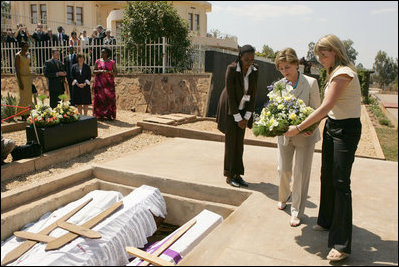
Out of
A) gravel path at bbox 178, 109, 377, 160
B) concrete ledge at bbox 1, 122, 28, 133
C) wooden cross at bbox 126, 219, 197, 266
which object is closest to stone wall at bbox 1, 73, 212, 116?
gravel path at bbox 178, 109, 377, 160

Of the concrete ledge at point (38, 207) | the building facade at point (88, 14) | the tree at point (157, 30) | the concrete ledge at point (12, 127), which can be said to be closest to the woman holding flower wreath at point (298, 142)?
the concrete ledge at point (38, 207)

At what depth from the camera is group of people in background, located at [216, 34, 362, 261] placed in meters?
2.99

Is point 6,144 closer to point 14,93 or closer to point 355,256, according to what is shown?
point 355,256

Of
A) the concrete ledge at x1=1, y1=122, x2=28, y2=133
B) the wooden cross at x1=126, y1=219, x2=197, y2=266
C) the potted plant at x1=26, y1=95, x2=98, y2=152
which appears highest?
the potted plant at x1=26, y1=95, x2=98, y2=152

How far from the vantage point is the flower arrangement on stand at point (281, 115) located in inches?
137

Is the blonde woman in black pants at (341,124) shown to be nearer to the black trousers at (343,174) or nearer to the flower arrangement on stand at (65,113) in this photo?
the black trousers at (343,174)

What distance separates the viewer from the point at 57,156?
22.0 ft

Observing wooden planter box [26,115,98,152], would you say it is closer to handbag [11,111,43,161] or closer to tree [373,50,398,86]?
handbag [11,111,43,161]

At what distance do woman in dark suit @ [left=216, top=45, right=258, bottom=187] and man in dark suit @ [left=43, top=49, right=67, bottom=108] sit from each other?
6.65m

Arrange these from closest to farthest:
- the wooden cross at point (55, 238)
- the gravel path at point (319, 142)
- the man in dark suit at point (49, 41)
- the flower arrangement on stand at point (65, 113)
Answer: the wooden cross at point (55, 238), the flower arrangement on stand at point (65, 113), the gravel path at point (319, 142), the man in dark suit at point (49, 41)

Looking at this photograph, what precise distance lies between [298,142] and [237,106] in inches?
47.6

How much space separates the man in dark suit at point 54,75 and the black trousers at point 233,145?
6.68m

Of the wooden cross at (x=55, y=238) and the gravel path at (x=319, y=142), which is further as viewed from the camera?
the gravel path at (x=319, y=142)

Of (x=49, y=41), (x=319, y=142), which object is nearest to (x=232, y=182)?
(x=319, y=142)
